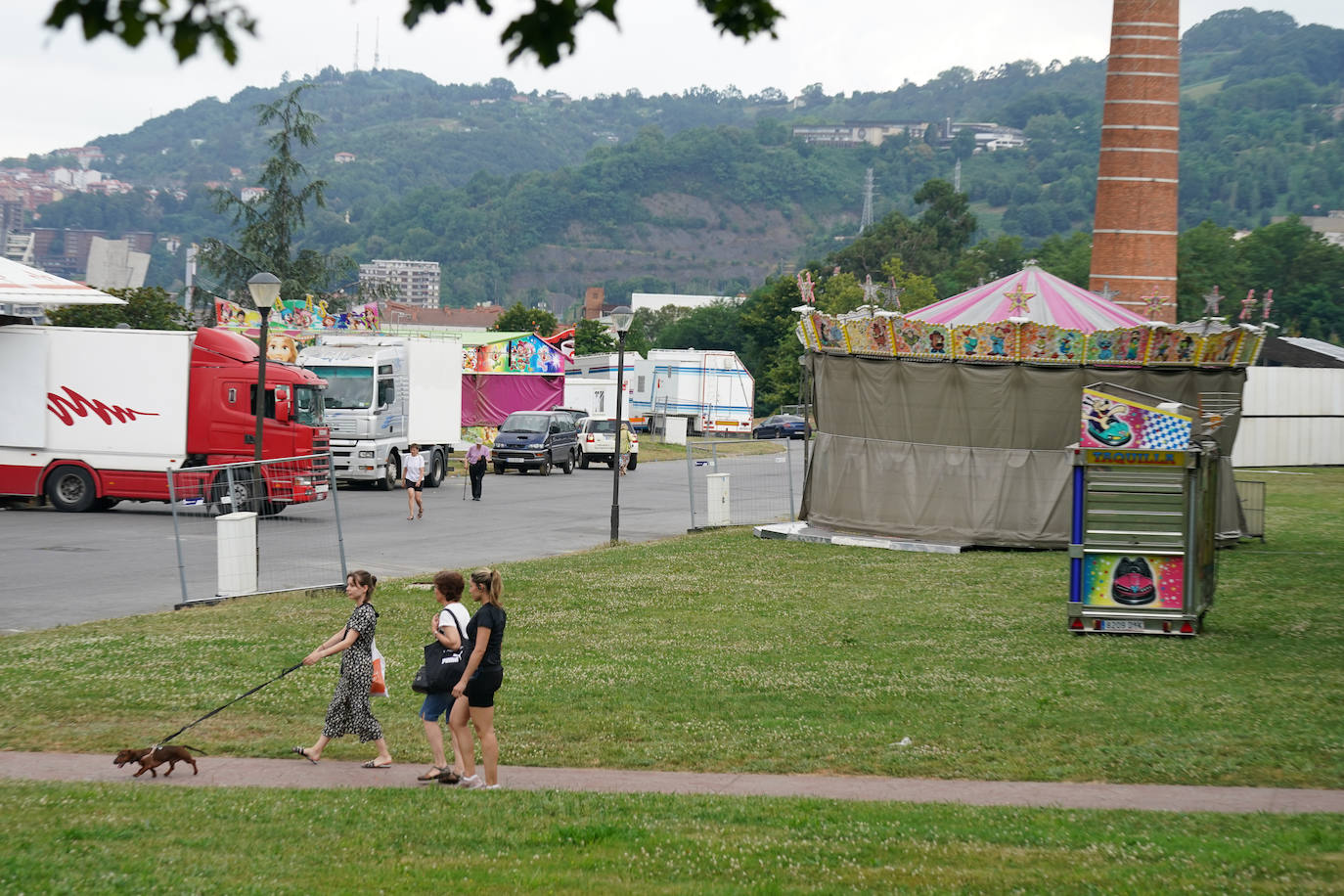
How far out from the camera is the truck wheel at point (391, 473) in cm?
3950

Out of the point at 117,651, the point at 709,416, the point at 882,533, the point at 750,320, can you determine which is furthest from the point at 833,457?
the point at 750,320

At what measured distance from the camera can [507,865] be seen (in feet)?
25.0

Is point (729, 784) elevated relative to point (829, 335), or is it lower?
lower

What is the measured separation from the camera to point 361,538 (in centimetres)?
2681

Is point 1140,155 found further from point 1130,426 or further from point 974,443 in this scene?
point 1130,426

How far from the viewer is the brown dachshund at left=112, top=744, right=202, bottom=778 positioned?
9.91 metres

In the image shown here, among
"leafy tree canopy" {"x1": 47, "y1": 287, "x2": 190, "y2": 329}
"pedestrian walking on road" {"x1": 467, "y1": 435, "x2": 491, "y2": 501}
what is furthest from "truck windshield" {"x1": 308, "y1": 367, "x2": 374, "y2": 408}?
"leafy tree canopy" {"x1": 47, "y1": 287, "x2": 190, "y2": 329}

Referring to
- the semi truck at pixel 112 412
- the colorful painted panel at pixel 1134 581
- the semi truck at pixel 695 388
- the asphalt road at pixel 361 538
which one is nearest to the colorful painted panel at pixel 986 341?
the asphalt road at pixel 361 538

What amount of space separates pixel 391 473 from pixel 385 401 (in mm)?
2003

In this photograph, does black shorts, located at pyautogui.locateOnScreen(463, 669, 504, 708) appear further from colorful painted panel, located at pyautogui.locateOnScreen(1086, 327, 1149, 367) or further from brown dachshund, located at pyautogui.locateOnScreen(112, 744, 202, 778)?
colorful painted panel, located at pyautogui.locateOnScreen(1086, 327, 1149, 367)

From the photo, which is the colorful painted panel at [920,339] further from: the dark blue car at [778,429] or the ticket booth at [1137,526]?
the dark blue car at [778,429]

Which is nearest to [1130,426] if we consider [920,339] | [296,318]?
[920,339]

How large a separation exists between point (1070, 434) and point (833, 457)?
4459 millimetres

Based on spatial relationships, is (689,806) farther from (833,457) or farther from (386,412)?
(386,412)
